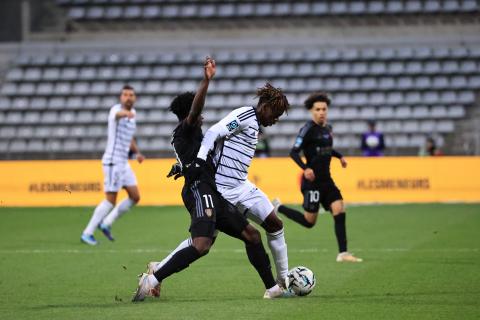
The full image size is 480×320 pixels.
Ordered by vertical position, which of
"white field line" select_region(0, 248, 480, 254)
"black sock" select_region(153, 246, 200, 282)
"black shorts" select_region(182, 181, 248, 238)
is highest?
"black shorts" select_region(182, 181, 248, 238)

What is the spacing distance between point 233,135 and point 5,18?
28437 millimetres

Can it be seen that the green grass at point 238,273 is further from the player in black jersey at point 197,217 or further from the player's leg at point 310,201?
the player's leg at point 310,201

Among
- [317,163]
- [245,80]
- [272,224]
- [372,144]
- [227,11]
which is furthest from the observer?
[227,11]

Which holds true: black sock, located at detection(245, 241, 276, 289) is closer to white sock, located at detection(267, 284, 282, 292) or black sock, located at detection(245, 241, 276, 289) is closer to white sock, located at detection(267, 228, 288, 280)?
A: white sock, located at detection(267, 284, 282, 292)

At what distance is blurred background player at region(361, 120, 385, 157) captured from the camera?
1053 inches

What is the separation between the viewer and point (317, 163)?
13.2 metres

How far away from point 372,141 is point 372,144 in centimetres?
9

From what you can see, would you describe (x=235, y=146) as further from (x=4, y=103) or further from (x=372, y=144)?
(x=4, y=103)

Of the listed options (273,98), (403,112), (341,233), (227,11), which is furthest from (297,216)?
(227,11)

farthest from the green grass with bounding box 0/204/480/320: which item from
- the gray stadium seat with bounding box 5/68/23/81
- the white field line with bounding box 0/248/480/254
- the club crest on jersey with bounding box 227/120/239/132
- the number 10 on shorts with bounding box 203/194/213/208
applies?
the gray stadium seat with bounding box 5/68/23/81

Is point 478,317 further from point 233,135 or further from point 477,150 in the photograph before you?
point 477,150

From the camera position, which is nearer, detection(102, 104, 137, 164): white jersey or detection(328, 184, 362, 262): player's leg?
detection(328, 184, 362, 262): player's leg

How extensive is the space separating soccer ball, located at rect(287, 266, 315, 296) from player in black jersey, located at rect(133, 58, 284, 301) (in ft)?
0.44

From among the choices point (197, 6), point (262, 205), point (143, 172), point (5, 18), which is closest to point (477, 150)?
point (143, 172)
